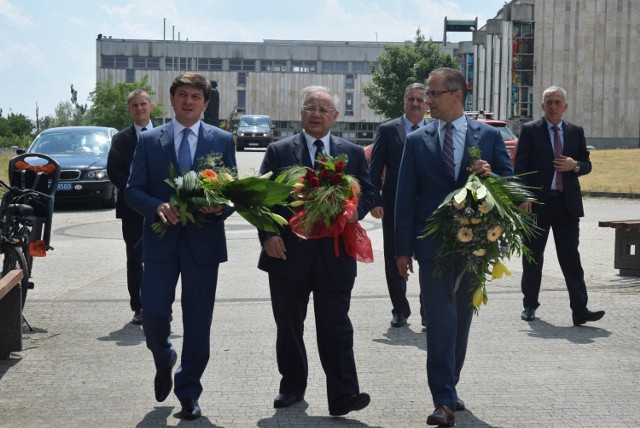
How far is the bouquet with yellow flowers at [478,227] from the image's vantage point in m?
6.08

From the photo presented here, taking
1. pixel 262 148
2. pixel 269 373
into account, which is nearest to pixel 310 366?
pixel 269 373

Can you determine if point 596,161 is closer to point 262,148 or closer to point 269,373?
point 262,148

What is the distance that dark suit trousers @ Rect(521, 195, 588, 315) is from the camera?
957 cm

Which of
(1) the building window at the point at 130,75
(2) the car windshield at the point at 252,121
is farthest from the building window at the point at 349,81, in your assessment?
(2) the car windshield at the point at 252,121

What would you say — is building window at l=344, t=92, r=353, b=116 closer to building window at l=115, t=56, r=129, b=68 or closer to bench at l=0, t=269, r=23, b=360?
building window at l=115, t=56, r=129, b=68

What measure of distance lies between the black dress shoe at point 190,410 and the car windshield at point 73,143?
18878 millimetres

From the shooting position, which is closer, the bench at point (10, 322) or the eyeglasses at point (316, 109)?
the eyeglasses at point (316, 109)

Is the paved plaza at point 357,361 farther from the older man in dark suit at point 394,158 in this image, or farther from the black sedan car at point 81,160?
the black sedan car at point 81,160

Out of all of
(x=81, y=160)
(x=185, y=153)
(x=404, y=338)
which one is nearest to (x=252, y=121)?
(x=81, y=160)

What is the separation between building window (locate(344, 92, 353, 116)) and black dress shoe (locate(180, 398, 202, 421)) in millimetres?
108988

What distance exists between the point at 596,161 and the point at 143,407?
39.2m

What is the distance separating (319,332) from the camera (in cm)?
654

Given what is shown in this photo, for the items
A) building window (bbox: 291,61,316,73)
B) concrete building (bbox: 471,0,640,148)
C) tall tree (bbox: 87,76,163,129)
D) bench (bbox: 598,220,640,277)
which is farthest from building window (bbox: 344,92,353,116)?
bench (bbox: 598,220,640,277)

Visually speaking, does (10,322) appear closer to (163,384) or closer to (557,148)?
(163,384)
